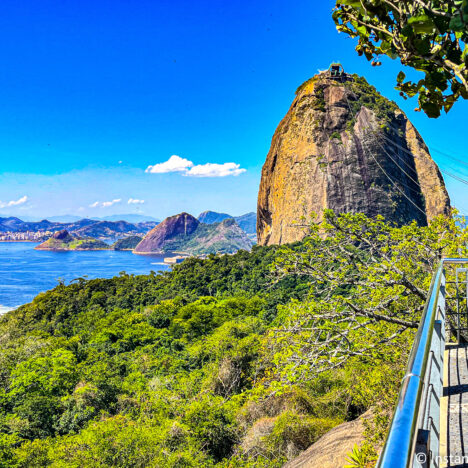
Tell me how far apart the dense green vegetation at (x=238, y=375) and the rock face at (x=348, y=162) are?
1625 centimetres

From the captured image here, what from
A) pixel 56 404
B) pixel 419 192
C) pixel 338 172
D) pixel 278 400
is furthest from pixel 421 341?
pixel 419 192

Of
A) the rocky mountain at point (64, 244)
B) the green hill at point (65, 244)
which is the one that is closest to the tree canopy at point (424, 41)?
the rocky mountain at point (64, 244)

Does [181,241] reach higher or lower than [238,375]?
higher

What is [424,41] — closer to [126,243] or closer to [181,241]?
[126,243]

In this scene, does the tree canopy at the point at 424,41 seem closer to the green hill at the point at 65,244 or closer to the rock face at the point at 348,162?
the rock face at the point at 348,162

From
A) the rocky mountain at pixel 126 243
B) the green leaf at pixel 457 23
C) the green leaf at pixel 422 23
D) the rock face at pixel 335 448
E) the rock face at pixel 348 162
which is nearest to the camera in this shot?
the green leaf at pixel 457 23

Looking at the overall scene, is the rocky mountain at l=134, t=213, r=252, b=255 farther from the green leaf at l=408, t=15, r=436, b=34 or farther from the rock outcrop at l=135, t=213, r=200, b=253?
the green leaf at l=408, t=15, r=436, b=34

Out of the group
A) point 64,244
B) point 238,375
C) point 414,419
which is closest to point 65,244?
point 64,244

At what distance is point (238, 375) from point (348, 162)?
31.4m

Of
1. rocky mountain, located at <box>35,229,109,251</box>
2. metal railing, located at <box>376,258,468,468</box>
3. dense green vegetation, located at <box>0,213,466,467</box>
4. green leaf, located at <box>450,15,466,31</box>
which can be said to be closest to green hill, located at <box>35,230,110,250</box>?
rocky mountain, located at <box>35,229,109,251</box>

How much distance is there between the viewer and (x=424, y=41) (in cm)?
160

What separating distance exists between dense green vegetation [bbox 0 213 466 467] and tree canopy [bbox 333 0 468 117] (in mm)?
3798

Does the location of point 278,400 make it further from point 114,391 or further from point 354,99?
point 354,99

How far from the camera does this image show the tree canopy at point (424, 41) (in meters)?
1.41
